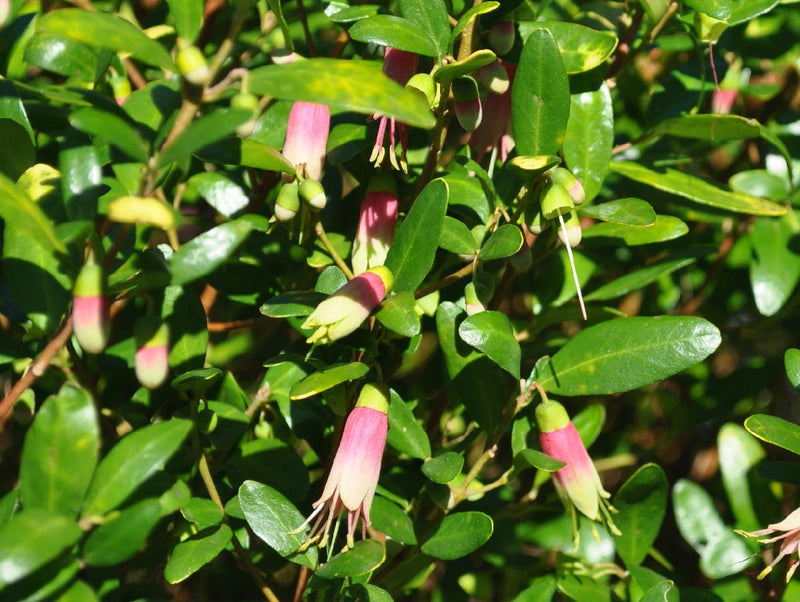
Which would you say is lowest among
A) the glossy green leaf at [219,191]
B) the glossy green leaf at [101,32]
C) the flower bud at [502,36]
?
the glossy green leaf at [219,191]

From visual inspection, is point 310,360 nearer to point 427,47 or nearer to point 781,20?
point 427,47

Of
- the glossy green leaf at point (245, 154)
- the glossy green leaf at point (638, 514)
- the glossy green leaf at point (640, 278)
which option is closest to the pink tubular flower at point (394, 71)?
the glossy green leaf at point (245, 154)

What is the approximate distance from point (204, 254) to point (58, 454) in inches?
7.7

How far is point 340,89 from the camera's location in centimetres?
71

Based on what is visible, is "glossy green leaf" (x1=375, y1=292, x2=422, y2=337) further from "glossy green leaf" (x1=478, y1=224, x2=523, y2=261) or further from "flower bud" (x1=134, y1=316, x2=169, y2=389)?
"flower bud" (x1=134, y1=316, x2=169, y2=389)

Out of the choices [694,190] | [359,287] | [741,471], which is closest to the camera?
[359,287]

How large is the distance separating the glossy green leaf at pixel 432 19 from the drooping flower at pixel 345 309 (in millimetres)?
253

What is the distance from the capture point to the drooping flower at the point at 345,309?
87 centimetres

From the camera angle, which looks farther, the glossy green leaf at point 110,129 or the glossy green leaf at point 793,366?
the glossy green leaf at point 793,366

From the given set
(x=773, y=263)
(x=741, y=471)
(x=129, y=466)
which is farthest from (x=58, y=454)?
(x=773, y=263)

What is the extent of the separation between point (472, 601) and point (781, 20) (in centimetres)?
111

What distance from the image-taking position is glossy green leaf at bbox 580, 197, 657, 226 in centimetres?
96

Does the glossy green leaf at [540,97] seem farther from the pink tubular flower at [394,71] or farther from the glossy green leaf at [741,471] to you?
the glossy green leaf at [741,471]

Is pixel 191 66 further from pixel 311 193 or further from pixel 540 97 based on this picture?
pixel 540 97
